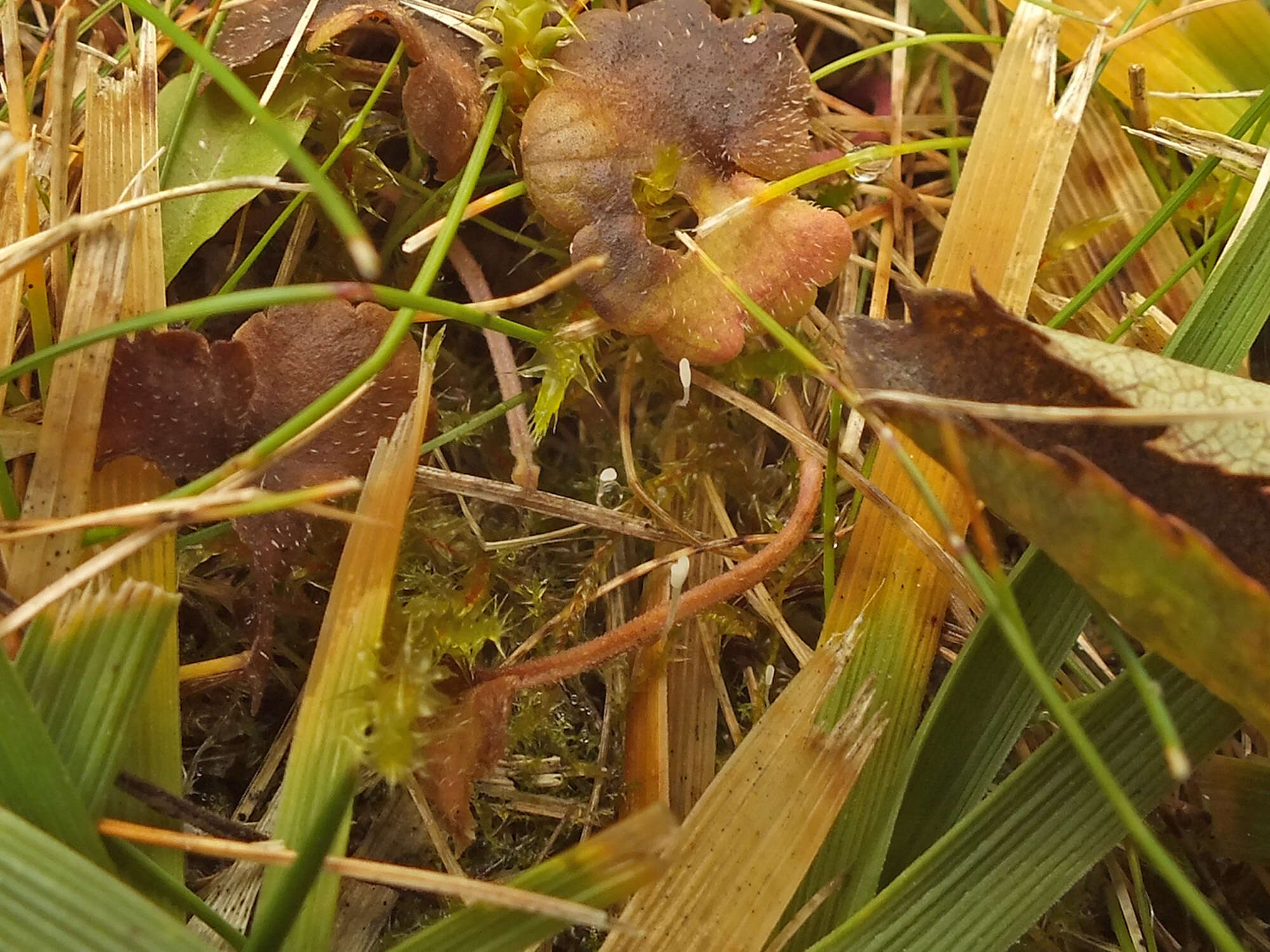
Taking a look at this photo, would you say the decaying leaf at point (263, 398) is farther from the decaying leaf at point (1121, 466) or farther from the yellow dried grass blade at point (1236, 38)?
the yellow dried grass blade at point (1236, 38)

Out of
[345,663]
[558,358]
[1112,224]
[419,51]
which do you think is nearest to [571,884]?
[345,663]

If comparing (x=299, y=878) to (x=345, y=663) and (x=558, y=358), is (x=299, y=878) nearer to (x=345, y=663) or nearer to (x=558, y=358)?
(x=345, y=663)

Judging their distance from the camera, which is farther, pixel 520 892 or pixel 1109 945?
pixel 1109 945

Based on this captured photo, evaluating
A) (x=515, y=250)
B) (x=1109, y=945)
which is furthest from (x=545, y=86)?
(x=1109, y=945)

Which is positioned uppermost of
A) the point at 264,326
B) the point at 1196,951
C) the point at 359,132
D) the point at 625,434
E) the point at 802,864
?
the point at 359,132

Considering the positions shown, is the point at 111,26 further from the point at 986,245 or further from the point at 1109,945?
the point at 1109,945

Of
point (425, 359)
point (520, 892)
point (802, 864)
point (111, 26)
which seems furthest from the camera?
point (111, 26)

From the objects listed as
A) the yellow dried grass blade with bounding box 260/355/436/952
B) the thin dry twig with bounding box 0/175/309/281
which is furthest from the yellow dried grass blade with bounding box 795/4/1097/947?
the thin dry twig with bounding box 0/175/309/281
